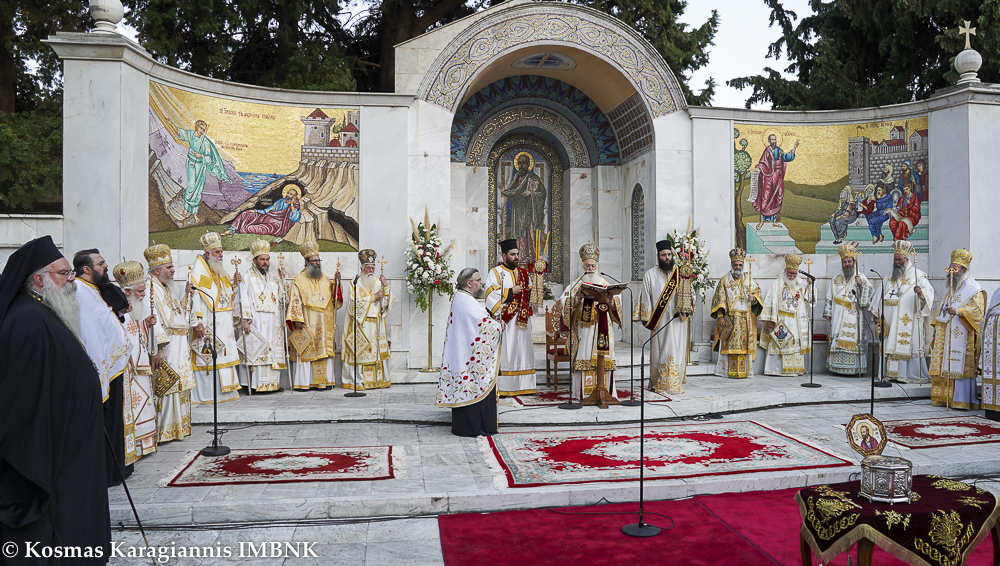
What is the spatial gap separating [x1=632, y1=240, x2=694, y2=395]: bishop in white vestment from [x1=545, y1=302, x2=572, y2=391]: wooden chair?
1081 mm

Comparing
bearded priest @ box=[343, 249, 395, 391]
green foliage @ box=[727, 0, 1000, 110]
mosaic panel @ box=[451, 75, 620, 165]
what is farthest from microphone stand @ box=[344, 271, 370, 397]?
green foliage @ box=[727, 0, 1000, 110]

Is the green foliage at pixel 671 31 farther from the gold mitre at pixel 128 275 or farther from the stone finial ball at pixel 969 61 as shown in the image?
the gold mitre at pixel 128 275

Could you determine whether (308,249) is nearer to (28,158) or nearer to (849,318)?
(28,158)

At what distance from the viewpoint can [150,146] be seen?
30.7ft

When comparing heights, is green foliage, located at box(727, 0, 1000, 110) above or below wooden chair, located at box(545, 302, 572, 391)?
above

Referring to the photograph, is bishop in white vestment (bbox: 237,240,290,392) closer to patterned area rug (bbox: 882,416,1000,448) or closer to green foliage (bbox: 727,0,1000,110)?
patterned area rug (bbox: 882,416,1000,448)

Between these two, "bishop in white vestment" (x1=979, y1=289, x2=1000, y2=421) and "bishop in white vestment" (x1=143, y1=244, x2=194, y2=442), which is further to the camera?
"bishop in white vestment" (x1=979, y1=289, x2=1000, y2=421)

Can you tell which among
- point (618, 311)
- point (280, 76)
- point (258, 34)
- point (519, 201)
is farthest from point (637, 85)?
point (258, 34)

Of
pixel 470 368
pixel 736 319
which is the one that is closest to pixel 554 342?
pixel 470 368

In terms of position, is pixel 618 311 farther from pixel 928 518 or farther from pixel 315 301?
pixel 928 518

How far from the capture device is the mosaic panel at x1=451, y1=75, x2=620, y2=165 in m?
13.1

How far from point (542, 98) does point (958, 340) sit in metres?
8.16

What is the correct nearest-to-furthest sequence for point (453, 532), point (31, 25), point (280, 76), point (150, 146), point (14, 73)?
point (453, 532) < point (150, 146) < point (31, 25) < point (14, 73) < point (280, 76)

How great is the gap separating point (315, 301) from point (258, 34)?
8.25 m
